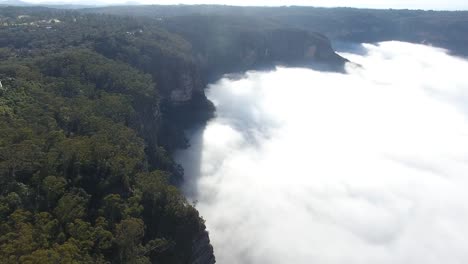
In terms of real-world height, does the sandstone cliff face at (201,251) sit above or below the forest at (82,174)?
below

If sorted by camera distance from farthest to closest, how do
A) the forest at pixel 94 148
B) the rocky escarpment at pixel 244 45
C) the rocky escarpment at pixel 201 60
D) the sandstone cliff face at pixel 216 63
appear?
the rocky escarpment at pixel 244 45
the sandstone cliff face at pixel 216 63
the rocky escarpment at pixel 201 60
the forest at pixel 94 148

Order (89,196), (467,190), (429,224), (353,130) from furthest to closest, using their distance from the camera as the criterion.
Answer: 1. (353,130)
2. (467,190)
3. (429,224)
4. (89,196)

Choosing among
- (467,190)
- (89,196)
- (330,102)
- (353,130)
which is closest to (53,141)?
(89,196)

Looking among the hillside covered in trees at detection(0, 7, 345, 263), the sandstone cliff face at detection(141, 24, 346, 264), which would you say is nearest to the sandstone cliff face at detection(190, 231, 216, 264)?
the hillside covered in trees at detection(0, 7, 345, 263)

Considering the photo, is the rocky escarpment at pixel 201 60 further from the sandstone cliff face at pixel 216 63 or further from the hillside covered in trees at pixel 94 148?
the hillside covered in trees at pixel 94 148

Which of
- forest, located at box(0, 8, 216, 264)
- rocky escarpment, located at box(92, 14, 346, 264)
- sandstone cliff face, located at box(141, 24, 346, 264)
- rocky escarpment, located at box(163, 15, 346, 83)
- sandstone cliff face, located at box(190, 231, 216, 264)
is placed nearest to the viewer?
forest, located at box(0, 8, 216, 264)

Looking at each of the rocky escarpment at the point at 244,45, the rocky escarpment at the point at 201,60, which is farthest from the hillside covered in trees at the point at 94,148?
the rocky escarpment at the point at 244,45

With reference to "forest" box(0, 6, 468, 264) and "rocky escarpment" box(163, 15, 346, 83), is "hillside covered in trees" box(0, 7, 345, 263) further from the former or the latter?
"rocky escarpment" box(163, 15, 346, 83)

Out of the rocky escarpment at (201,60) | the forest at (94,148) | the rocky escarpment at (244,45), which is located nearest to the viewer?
the forest at (94,148)

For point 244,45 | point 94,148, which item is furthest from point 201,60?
point 94,148

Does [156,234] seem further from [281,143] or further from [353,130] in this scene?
[353,130]

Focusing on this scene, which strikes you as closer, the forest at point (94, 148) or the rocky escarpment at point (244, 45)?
the forest at point (94, 148)
